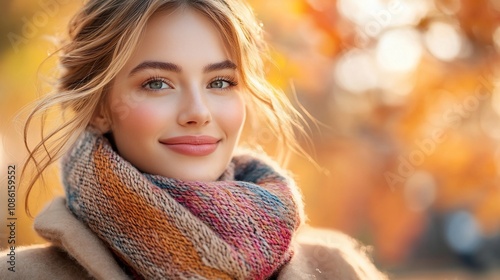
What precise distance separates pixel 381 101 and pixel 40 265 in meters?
→ 3.78

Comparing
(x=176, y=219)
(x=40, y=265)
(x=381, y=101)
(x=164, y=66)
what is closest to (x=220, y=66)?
(x=164, y=66)


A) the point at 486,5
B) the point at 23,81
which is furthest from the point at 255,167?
the point at 486,5

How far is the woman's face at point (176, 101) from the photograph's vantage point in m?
1.90

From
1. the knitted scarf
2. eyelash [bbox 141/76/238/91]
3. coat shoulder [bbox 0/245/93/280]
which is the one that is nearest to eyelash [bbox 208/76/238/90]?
eyelash [bbox 141/76/238/91]

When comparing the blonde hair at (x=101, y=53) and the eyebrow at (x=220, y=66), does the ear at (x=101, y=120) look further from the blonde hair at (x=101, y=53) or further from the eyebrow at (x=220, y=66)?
the eyebrow at (x=220, y=66)

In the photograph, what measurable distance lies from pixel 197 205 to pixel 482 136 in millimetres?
3941

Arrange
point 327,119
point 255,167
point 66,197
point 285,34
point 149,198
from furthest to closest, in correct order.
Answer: point 327,119 → point 285,34 → point 255,167 → point 66,197 → point 149,198

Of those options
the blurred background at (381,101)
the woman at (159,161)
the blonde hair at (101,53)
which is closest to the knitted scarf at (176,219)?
the woman at (159,161)

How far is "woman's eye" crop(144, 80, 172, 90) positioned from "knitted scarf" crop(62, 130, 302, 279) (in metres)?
0.19

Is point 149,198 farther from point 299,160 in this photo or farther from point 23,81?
point 299,160

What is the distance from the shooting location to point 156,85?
1918mm

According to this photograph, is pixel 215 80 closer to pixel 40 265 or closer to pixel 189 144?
pixel 189 144

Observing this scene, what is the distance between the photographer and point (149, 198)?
1.84 meters

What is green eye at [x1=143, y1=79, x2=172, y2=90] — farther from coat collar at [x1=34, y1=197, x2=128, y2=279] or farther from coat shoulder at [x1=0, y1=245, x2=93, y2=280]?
coat shoulder at [x1=0, y1=245, x2=93, y2=280]
